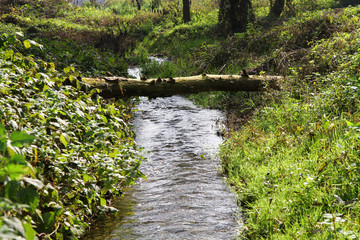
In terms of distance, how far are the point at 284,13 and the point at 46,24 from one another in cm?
1484

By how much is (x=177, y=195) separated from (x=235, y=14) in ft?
39.7

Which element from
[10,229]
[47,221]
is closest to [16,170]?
[10,229]

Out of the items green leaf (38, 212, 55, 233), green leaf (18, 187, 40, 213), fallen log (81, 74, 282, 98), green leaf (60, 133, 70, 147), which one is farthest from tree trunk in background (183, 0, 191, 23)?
green leaf (18, 187, 40, 213)

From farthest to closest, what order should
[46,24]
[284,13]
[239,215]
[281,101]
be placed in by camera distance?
[46,24] < [284,13] < [281,101] < [239,215]

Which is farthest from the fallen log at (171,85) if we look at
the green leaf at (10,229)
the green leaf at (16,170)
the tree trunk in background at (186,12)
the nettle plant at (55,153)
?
the tree trunk in background at (186,12)

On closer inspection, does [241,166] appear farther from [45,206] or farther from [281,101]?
[45,206]

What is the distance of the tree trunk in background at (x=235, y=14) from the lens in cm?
1466

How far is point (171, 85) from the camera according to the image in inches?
267

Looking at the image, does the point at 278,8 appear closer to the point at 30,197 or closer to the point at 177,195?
the point at 177,195

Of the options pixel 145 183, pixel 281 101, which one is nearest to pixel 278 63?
pixel 281 101

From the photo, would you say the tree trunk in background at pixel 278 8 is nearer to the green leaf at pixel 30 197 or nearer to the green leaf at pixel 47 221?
the green leaf at pixel 47 221

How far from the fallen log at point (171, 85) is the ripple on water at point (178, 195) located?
1.13 m

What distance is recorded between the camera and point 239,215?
4.16 meters

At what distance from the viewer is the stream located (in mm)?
3846
